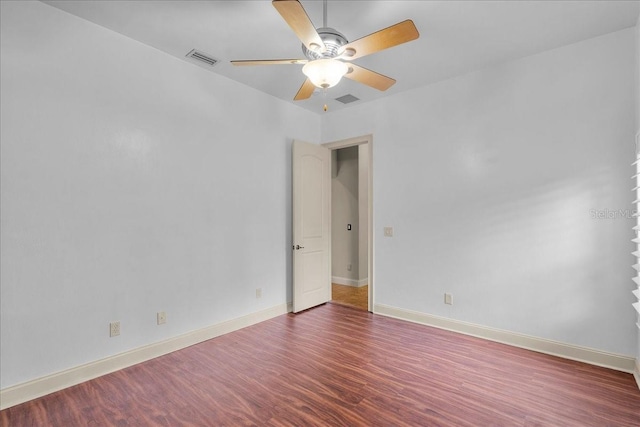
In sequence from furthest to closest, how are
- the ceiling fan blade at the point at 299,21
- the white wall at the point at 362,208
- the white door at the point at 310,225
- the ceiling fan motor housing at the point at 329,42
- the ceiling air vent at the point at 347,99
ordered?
the white wall at the point at 362,208 → the white door at the point at 310,225 → the ceiling air vent at the point at 347,99 → the ceiling fan motor housing at the point at 329,42 → the ceiling fan blade at the point at 299,21

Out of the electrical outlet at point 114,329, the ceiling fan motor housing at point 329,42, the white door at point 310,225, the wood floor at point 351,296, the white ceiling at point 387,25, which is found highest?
A: the white ceiling at point 387,25

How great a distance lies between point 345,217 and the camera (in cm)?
575

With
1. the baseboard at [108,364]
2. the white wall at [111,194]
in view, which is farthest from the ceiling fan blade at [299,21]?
the baseboard at [108,364]

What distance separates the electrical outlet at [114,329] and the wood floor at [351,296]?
2778 millimetres

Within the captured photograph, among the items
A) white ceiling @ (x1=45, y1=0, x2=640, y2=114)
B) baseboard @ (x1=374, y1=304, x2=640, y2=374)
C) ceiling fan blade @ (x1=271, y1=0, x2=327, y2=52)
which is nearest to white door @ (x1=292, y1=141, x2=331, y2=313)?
baseboard @ (x1=374, y1=304, x2=640, y2=374)

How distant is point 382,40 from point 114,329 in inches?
117

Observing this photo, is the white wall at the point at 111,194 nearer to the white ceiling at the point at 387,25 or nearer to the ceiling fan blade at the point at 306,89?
the white ceiling at the point at 387,25

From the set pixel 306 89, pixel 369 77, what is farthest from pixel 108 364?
pixel 369 77

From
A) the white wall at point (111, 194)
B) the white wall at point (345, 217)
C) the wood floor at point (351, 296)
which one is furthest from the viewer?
the white wall at point (345, 217)

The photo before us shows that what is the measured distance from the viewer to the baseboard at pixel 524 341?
8.46 ft

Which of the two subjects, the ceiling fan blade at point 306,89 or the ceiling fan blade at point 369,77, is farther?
the ceiling fan blade at point 306,89

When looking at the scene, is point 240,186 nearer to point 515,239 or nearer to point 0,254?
point 0,254

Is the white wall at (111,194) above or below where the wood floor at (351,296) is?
above

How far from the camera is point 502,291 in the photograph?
10.3 ft
